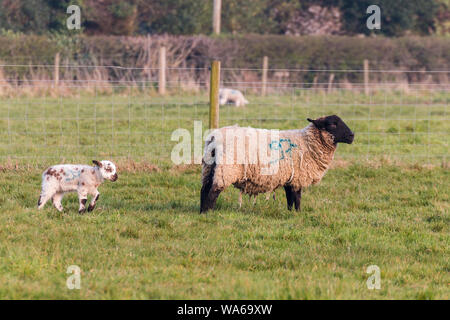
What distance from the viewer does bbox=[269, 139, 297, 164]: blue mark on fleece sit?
8.05 meters

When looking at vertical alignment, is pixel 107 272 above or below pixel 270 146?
below

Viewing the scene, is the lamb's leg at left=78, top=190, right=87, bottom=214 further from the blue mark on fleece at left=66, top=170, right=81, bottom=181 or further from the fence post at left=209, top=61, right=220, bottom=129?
the fence post at left=209, top=61, right=220, bottom=129

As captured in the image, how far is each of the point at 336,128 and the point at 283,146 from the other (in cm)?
77

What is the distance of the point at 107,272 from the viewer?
18.1 feet

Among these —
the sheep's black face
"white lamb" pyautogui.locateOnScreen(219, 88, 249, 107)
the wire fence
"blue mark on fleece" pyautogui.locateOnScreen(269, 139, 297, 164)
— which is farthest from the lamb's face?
"white lamb" pyautogui.locateOnScreen(219, 88, 249, 107)

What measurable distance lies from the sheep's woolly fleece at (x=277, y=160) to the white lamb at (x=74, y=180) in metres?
1.23

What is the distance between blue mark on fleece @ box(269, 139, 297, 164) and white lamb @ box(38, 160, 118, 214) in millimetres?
1980

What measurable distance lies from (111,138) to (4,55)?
47.3ft

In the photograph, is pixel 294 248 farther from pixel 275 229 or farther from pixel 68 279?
pixel 68 279

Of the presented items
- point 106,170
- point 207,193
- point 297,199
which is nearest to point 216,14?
point 297,199

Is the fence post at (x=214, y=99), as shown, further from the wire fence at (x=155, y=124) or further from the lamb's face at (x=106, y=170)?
the lamb's face at (x=106, y=170)

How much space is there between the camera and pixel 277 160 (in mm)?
8008
